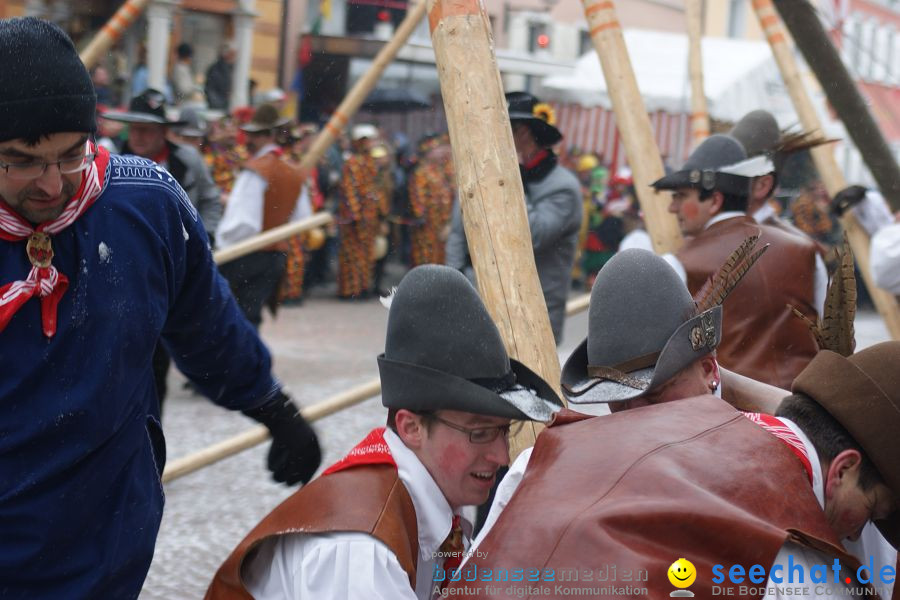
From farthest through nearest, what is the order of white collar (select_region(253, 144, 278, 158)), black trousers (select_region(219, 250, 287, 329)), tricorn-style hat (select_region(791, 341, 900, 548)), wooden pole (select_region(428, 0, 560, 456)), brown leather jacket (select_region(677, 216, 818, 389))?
white collar (select_region(253, 144, 278, 158)), black trousers (select_region(219, 250, 287, 329)), brown leather jacket (select_region(677, 216, 818, 389)), wooden pole (select_region(428, 0, 560, 456)), tricorn-style hat (select_region(791, 341, 900, 548))

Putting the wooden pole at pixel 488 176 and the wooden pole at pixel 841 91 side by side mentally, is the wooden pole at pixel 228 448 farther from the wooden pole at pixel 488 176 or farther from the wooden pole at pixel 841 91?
the wooden pole at pixel 841 91

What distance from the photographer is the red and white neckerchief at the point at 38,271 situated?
219 cm

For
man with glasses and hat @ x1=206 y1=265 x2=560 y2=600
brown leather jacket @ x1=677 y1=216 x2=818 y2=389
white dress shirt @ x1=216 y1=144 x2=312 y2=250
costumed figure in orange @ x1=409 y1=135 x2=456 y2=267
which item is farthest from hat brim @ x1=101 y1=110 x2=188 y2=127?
costumed figure in orange @ x1=409 y1=135 x2=456 y2=267

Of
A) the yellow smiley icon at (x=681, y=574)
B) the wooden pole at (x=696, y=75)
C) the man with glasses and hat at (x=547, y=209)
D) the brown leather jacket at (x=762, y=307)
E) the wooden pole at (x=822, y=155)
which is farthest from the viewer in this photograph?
the wooden pole at (x=696, y=75)

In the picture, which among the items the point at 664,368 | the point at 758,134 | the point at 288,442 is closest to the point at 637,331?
the point at 664,368

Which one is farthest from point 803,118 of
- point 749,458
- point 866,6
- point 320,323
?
point 866,6

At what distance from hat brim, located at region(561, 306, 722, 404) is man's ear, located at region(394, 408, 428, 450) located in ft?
0.98

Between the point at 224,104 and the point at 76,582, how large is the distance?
1327 cm

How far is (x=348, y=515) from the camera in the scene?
2113 mm

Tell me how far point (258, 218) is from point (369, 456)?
16.4ft

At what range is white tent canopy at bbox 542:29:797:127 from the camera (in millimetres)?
16594

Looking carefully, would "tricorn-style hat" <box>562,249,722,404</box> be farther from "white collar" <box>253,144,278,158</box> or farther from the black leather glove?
"white collar" <box>253,144,278,158</box>

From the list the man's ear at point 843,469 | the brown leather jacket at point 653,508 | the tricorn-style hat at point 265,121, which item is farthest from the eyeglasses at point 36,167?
the tricorn-style hat at point 265,121

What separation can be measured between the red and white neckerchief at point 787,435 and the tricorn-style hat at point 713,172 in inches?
76.1
